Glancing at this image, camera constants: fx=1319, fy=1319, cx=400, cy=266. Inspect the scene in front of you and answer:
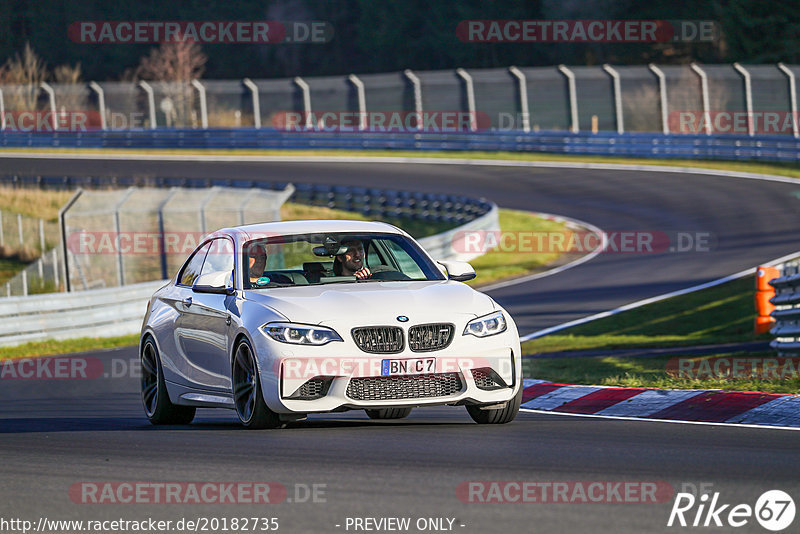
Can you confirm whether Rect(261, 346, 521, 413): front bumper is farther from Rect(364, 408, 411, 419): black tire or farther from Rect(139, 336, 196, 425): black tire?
Rect(139, 336, 196, 425): black tire

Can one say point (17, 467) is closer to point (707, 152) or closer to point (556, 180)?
point (556, 180)

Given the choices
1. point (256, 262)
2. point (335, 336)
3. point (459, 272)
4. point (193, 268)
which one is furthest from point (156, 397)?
point (459, 272)

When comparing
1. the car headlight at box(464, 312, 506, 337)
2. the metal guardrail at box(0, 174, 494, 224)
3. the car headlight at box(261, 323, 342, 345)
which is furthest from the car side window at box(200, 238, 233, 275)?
the metal guardrail at box(0, 174, 494, 224)

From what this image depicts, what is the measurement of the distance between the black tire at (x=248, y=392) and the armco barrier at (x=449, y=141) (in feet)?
108

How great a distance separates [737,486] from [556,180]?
32.9 m

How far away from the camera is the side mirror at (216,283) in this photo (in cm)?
951

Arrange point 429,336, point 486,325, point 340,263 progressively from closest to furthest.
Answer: point 429,336, point 486,325, point 340,263

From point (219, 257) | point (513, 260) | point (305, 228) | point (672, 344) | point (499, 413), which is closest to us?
point (499, 413)

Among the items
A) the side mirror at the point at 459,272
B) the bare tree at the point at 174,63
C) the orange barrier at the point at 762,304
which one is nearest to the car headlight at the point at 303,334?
the side mirror at the point at 459,272

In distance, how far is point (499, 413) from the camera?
359 inches

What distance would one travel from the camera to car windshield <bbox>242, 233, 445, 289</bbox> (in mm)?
9617

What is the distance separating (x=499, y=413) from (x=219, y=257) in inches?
103

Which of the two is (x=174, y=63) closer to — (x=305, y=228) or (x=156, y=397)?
(x=156, y=397)

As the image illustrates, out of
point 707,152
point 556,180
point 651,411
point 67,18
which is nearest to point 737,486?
point 651,411
